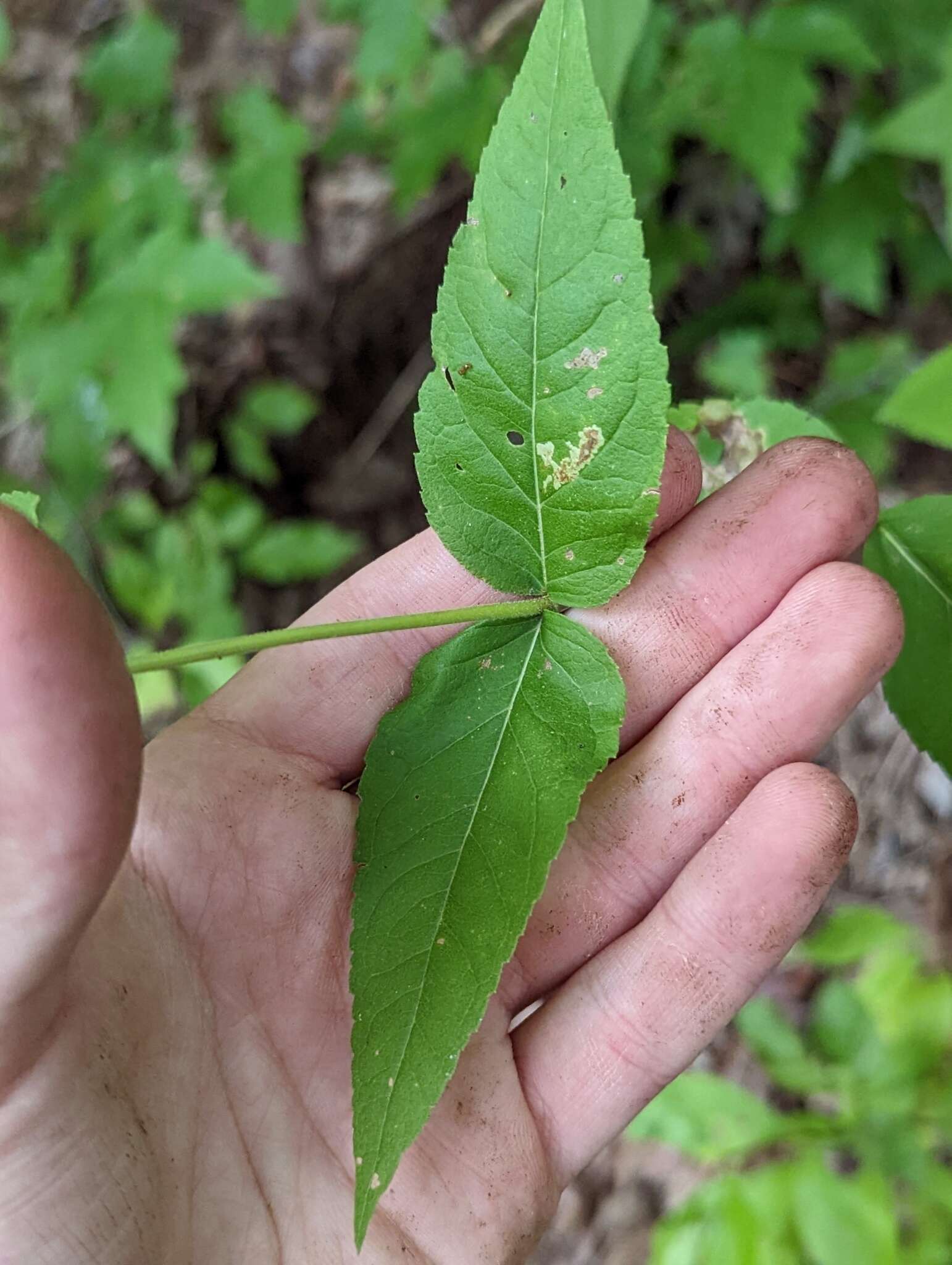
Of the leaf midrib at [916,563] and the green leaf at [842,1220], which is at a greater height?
the leaf midrib at [916,563]

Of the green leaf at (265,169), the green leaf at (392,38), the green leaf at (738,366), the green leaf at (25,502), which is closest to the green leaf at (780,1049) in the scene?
the green leaf at (738,366)

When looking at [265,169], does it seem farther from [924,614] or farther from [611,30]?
[924,614]

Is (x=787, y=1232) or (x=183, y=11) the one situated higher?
(x=183, y=11)

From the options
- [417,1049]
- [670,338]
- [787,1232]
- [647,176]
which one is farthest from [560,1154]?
[670,338]

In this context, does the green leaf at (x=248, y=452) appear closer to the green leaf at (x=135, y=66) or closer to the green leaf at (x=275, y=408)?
the green leaf at (x=275, y=408)

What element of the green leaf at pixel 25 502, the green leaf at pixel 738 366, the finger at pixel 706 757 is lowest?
the green leaf at pixel 738 366

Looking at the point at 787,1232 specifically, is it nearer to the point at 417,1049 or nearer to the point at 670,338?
the point at 417,1049
